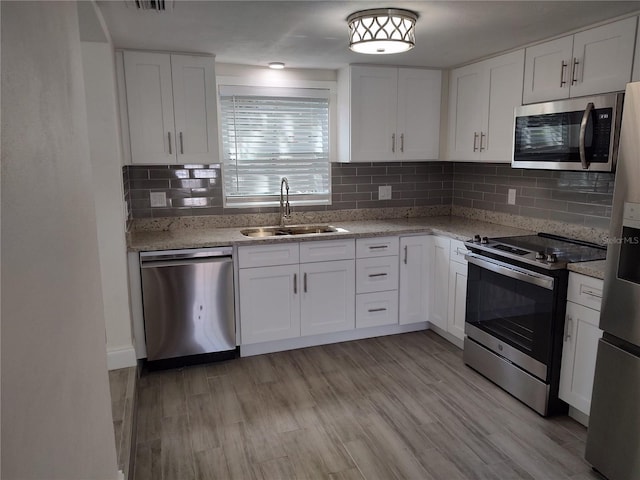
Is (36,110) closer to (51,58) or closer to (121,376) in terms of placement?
(51,58)

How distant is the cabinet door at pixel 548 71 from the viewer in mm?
2744

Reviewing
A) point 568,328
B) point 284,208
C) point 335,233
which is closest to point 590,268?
point 568,328

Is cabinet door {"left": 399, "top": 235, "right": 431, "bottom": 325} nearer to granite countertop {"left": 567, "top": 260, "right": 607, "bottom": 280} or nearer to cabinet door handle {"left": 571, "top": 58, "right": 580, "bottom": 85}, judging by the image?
granite countertop {"left": 567, "top": 260, "right": 607, "bottom": 280}

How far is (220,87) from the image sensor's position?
3.62m

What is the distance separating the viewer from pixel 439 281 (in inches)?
143

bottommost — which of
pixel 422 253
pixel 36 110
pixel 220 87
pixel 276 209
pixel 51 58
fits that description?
pixel 422 253

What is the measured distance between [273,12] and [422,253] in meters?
2.14

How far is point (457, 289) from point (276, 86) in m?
2.15

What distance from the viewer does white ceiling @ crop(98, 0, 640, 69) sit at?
2.24 m

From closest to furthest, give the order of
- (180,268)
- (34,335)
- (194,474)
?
(34,335) → (194,474) → (180,268)

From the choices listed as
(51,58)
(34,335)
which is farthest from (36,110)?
(34,335)

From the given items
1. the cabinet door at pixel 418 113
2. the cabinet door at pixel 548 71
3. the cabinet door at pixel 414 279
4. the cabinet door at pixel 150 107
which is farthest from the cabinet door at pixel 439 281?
the cabinet door at pixel 150 107

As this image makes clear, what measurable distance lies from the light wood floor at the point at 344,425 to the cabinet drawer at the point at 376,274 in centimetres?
54

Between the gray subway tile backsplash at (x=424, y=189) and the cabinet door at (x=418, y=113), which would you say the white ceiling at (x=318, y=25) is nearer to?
the cabinet door at (x=418, y=113)
